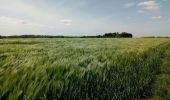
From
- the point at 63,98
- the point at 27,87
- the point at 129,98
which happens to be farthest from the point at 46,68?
the point at 129,98

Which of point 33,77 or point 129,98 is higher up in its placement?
point 33,77

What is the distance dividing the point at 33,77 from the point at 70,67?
1.10 metres

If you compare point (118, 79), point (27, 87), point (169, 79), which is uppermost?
point (27, 87)

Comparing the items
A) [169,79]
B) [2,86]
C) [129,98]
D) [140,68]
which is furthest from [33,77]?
[169,79]

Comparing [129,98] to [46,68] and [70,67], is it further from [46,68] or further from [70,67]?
[46,68]

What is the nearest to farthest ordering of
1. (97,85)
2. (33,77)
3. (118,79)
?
(33,77)
(97,85)
(118,79)

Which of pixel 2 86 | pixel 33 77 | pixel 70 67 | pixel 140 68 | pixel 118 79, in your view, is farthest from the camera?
pixel 140 68

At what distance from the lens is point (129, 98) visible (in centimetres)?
534

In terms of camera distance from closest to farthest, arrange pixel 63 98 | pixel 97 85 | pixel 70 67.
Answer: pixel 63 98, pixel 70 67, pixel 97 85

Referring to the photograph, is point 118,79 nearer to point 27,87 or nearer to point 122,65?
point 122,65

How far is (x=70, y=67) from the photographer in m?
4.42

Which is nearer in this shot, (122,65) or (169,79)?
(122,65)

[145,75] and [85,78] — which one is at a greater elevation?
[85,78]

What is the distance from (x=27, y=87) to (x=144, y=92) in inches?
154
